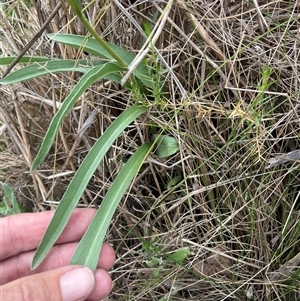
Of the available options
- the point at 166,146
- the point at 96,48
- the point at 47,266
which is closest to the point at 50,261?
the point at 47,266

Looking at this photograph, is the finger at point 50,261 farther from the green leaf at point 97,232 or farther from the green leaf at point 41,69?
the green leaf at point 41,69

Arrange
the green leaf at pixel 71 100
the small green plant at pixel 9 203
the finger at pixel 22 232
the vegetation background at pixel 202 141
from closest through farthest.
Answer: the green leaf at pixel 71 100
the vegetation background at pixel 202 141
the finger at pixel 22 232
the small green plant at pixel 9 203

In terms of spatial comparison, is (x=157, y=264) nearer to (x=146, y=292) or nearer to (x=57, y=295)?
(x=146, y=292)

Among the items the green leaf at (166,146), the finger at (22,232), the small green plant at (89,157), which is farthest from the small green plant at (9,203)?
the green leaf at (166,146)

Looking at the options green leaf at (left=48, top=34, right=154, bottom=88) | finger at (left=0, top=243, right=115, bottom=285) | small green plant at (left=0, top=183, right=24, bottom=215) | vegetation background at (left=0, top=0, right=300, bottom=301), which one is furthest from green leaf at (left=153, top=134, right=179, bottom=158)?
small green plant at (left=0, top=183, right=24, bottom=215)

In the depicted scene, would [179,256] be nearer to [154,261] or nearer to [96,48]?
[154,261]

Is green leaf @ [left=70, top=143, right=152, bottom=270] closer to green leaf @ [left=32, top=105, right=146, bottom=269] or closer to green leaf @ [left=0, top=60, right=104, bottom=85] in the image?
green leaf @ [left=32, top=105, right=146, bottom=269]
